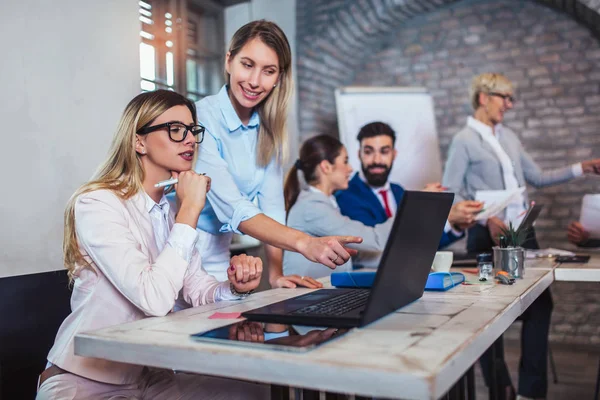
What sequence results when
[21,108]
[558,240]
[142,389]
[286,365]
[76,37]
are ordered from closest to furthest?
[286,365] < [142,389] < [21,108] < [76,37] < [558,240]

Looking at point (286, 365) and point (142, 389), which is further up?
point (286, 365)

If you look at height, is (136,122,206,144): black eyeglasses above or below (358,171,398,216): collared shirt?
above

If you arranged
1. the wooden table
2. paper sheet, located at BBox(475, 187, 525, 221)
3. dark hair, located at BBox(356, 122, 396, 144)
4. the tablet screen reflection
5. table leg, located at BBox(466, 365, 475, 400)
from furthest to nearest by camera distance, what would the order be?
dark hair, located at BBox(356, 122, 396, 144) < paper sheet, located at BBox(475, 187, 525, 221) < table leg, located at BBox(466, 365, 475, 400) < the tablet screen reflection < the wooden table

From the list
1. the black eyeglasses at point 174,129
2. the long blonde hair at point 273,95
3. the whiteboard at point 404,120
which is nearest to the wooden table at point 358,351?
the black eyeglasses at point 174,129

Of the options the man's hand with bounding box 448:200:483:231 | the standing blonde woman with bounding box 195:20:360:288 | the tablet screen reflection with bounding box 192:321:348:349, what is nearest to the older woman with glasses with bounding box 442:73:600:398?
the man's hand with bounding box 448:200:483:231

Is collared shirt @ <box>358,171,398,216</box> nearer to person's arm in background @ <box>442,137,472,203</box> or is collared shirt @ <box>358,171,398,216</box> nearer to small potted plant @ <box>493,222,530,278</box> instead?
person's arm in background @ <box>442,137,472,203</box>

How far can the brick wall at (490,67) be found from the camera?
14.5 feet

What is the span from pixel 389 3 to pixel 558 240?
225cm

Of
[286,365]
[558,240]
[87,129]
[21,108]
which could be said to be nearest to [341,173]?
[87,129]

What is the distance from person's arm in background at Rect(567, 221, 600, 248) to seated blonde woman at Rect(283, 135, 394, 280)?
1004 mm

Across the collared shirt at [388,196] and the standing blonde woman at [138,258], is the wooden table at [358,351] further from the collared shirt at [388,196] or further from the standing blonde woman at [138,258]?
the collared shirt at [388,196]

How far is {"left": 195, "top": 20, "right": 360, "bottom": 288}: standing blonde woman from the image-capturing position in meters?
1.84

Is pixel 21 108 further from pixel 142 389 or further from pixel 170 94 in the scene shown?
pixel 142 389

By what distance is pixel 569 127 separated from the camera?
4.49m
